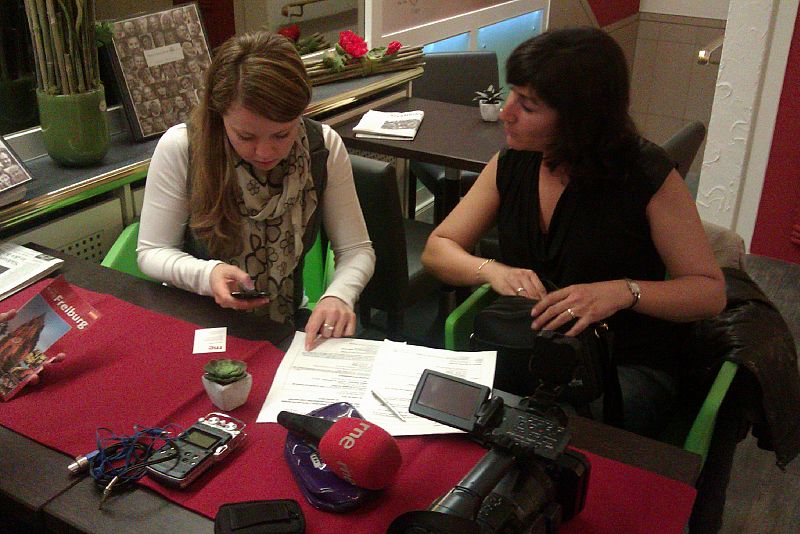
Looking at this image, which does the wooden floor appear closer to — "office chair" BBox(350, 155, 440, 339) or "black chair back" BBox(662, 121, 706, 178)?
"black chair back" BBox(662, 121, 706, 178)

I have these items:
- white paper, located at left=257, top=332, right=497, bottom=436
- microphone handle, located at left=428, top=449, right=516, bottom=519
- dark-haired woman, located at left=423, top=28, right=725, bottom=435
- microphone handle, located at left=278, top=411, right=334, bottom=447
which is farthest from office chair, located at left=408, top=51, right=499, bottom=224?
microphone handle, located at left=428, top=449, right=516, bottom=519

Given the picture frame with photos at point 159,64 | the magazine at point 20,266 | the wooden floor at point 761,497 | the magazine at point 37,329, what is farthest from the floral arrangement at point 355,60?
the wooden floor at point 761,497

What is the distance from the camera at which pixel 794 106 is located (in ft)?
10.4

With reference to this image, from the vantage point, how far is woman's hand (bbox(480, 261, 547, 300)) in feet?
5.18

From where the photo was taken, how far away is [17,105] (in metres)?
2.18

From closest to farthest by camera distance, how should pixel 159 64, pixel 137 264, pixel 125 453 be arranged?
pixel 125 453
pixel 137 264
pixel 159 64

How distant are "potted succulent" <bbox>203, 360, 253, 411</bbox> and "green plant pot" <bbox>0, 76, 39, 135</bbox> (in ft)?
4.18

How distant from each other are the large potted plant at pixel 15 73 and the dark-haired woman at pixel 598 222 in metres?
1.28

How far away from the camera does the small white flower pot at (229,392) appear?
4.16 ft

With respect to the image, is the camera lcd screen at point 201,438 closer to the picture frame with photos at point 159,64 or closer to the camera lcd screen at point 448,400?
the camera lcd screen at point 448,400

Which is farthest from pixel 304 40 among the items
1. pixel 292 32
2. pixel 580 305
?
pixel 580 305

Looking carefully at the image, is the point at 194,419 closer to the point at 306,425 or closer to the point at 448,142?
the point at 306,425

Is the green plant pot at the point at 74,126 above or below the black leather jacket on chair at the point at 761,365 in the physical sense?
above

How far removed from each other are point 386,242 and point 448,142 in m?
0.74
